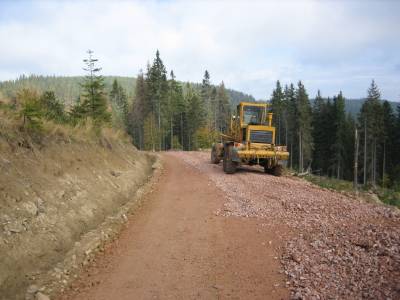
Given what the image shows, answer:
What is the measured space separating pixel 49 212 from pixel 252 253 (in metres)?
4.54

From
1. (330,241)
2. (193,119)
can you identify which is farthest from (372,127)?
(330,241)

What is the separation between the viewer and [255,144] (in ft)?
54.1

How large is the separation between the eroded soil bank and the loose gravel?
376 centimetres

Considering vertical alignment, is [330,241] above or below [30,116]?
below

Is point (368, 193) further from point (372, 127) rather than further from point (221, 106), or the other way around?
point (221, 106)

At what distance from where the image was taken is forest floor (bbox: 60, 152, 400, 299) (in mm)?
4973

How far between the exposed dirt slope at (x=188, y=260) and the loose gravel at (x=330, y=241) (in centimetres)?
39

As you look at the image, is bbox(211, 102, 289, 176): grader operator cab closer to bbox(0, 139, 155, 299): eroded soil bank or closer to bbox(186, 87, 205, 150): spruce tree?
bbox(0, 139, 155, 299): eroded soil bank

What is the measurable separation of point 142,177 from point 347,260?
1207cm

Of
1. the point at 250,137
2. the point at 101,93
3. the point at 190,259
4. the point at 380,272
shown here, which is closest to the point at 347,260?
the point at 380,272

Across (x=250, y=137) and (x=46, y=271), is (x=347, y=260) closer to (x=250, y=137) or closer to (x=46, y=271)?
(x=46, y=271)

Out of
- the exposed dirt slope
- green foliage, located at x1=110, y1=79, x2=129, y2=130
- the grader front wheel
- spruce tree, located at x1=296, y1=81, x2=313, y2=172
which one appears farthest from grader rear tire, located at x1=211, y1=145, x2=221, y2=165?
green foliage, located at x1=110, y1=79, x2=129, y2=130

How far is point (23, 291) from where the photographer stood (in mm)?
4875

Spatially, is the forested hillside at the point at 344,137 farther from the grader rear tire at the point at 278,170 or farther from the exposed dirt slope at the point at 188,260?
the exposed dirt slope at the point at 188,260
